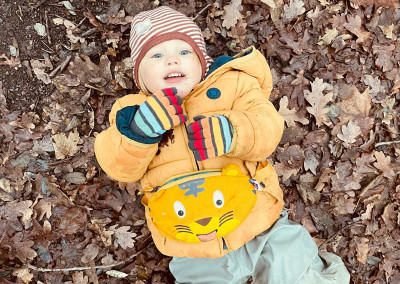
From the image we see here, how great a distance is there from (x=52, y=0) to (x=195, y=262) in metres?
3.24

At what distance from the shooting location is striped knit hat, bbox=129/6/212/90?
11.0 feet

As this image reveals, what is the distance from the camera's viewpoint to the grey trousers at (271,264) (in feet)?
11.6

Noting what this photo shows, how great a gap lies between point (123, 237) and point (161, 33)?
7.23 ft

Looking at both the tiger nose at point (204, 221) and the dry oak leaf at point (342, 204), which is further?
the dry oak leaf at point (342, 204)

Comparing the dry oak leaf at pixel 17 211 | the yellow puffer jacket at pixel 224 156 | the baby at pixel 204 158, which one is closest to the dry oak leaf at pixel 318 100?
the baby at pixel 204 158

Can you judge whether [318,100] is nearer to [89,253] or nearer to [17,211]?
[89,253]

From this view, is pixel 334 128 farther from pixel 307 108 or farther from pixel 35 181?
pixel 35 181

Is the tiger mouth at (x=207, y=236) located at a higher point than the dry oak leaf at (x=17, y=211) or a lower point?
higher

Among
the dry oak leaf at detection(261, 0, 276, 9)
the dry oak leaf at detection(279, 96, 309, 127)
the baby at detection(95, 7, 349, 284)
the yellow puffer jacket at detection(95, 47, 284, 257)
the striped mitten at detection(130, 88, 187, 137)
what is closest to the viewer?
the striped mitten at detection(130, 88, 187, 137)

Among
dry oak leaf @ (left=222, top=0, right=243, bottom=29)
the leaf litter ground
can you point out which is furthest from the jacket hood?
dry oak leaf @ (left=222, top=0, right=243, bottom=29)

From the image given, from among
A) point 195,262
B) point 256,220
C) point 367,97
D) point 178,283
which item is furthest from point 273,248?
point 367,97

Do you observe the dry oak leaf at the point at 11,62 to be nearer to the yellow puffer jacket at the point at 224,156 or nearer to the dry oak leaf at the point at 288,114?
the yellow puffer jacket at the point at 224,156

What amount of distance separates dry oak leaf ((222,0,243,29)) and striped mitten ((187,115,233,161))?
1987mm

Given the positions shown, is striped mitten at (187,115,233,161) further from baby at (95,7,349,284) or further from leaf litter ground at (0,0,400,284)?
leaf litter ground at (0,0,400,284)
